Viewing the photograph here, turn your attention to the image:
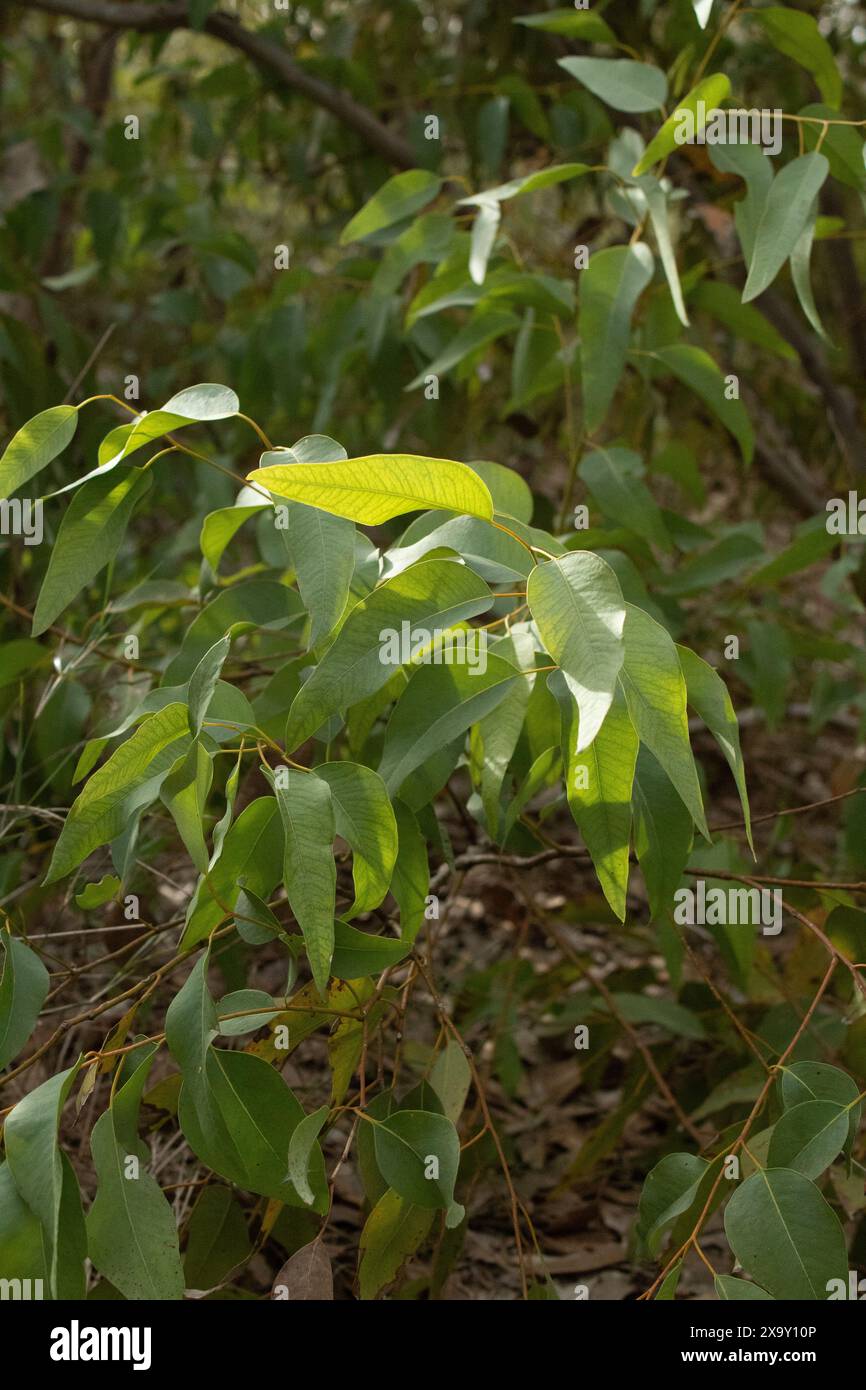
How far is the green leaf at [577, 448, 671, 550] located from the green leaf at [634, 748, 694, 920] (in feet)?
1.47

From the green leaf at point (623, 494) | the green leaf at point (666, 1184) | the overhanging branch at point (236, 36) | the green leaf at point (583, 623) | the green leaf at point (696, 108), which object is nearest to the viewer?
the green leaf at point (583, 623)

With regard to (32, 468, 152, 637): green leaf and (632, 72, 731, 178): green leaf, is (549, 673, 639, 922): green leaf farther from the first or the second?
(632, 72, 731, 178): green leaf

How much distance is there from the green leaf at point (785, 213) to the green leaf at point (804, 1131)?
0.54 metres

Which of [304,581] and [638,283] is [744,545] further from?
[304,581]

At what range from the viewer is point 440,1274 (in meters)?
0.98

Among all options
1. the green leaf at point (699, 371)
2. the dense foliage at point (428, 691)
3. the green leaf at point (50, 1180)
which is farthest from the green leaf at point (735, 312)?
the green leaf at point (50, 1180)

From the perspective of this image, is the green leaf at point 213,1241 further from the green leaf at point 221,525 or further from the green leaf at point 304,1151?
the green leaf at point 221,525

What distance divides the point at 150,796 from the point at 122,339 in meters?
1.83

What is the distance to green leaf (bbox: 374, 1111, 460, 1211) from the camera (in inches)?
29.7

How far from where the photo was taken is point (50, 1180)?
64cm

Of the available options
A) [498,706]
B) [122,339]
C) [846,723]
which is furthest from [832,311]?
[498,706]

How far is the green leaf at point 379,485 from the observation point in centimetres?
65

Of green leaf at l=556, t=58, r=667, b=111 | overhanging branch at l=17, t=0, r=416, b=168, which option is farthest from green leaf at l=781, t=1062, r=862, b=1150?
overhanging branch at l=17, t=0, r=416, b=168

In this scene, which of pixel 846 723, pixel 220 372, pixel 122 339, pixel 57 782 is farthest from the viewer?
pixel 846 723
